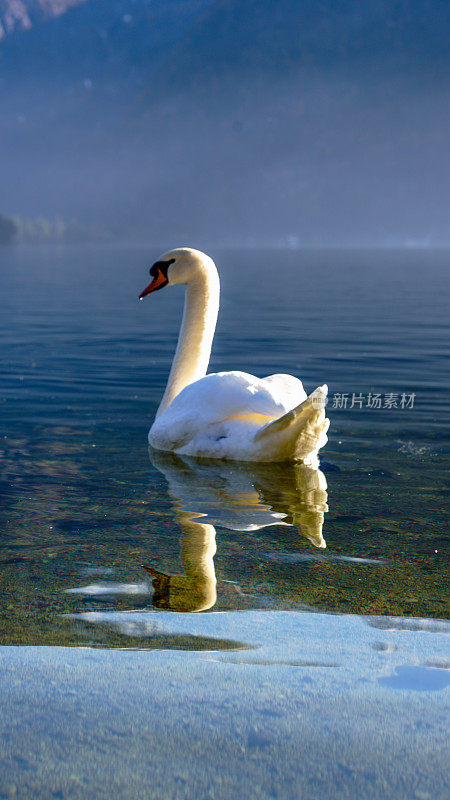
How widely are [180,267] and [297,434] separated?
8.48 ft

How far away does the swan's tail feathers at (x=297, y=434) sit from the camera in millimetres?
5875

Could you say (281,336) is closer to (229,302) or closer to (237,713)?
(229,302)

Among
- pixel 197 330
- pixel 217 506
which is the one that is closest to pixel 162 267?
pixel 197 330

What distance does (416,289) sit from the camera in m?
34.3

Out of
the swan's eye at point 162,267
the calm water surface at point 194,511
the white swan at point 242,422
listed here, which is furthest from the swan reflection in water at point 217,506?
the swan's eye at point 162,267

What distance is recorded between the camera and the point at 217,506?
564 cm

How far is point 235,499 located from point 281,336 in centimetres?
1202

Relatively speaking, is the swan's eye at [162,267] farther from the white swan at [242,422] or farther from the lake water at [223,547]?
the white swan at [242,422]

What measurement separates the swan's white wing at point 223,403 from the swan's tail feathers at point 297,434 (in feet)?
0.71

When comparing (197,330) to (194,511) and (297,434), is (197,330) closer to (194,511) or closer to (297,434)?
(297,434)

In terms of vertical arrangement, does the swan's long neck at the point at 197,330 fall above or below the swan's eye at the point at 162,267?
below

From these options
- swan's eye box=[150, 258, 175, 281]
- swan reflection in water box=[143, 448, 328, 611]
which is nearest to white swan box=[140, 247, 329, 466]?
swan reflection in water box=[143, 448, 328, 611]

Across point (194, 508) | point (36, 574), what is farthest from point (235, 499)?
point (36, 574)

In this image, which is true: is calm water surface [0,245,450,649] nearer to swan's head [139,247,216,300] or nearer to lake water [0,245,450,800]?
lake water [0,245,450,800]
